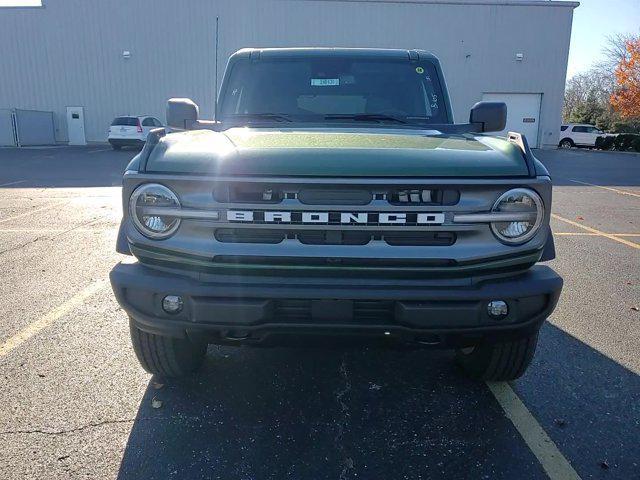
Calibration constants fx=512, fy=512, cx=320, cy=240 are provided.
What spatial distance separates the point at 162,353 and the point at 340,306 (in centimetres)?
120

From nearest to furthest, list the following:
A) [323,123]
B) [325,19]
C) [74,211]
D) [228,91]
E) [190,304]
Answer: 1. [190,304]
2. [323,123]
3. [228,91]
4. [74,211]
5. [325,19]

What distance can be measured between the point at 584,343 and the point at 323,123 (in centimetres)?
245

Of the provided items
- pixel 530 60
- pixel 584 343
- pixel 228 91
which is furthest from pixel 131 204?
pixel 530 60

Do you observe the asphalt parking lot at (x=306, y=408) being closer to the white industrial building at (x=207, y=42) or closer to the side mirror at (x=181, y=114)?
the side mirror at (x=181, y=114)

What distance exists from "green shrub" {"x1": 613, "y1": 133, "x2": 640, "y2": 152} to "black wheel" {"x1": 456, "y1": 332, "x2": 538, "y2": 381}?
38666mm

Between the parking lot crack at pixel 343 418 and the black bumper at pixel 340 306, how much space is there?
0.58 m

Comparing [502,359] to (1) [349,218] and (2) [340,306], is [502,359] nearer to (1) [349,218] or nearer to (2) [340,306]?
(2) [340,306]

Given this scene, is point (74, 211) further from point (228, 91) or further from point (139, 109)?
point (139, 109)

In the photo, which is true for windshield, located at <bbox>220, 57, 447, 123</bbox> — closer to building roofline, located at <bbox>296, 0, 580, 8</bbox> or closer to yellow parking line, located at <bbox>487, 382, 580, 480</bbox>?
yellow parking line, located at <bbox>487, 382, 580, 480</bbox>

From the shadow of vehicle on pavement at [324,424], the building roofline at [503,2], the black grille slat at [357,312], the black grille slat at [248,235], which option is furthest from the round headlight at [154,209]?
the building roofline at [503,2]

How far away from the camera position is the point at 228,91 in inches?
160

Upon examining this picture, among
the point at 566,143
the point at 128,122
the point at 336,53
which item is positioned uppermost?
the point at 336,53

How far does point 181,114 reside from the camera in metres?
3.77

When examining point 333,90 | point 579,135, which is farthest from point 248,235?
point 579,135
